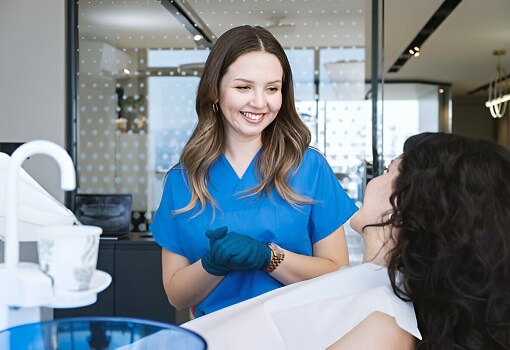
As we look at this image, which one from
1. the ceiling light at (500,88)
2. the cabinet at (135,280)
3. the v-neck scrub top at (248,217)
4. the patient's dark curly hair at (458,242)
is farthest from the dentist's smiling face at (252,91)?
the ceiling light at (500,88)

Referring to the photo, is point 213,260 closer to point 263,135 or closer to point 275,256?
point 275,256

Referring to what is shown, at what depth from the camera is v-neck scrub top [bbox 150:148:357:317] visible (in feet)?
5.12

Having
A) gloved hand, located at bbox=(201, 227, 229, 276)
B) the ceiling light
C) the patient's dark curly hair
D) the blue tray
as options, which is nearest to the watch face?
gloved hand, located at bbox=(201, 227, 229, 276)

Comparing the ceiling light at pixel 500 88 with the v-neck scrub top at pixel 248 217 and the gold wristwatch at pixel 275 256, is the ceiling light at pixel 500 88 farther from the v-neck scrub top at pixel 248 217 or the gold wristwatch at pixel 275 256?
the gold wristwatch at pixel 275 256

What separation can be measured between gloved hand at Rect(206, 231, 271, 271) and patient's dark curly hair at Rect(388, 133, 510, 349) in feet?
1.04

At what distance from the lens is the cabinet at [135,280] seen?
3311mm

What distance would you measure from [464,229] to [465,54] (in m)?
8.10

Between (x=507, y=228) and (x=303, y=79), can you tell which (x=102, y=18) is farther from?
(x=507, y=228)

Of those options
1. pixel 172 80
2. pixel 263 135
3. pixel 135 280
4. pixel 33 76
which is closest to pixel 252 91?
pixel 263 135

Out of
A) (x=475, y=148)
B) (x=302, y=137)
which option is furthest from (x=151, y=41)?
(x=475, y=148)

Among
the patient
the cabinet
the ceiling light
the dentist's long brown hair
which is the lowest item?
the cabinet

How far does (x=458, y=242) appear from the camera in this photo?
1061 mm

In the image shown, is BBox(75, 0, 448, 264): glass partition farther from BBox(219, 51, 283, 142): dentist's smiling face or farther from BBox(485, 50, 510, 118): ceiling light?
BBox(485, 50, 510, 118): ceiling light

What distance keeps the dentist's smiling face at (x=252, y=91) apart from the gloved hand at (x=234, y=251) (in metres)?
0.29
